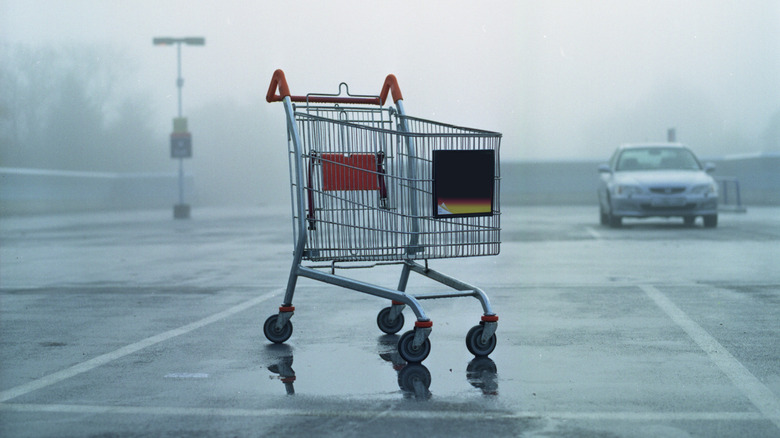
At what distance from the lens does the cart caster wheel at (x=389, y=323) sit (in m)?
6.30

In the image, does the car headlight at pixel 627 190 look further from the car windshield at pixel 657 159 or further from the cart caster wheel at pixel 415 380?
the cart caster wheel at pixel 415 380

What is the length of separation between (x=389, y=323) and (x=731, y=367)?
206 cm

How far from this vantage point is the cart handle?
5801 mm

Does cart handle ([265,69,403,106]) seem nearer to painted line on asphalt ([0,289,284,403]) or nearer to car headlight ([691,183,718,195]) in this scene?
painted line on asphalt ([0,289,284,403])

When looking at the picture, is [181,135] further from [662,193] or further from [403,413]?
[403,413]

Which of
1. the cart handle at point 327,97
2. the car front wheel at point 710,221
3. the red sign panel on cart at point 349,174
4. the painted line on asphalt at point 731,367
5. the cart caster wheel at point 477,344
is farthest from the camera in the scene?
the car front wheel at point 710,221

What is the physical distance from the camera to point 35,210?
114 feet

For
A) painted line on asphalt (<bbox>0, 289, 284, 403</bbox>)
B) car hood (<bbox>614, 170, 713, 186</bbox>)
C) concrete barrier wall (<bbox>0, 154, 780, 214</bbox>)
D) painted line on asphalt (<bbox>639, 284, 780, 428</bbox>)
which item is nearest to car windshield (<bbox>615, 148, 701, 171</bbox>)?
car hood (<bbox>614, 170, 713, 186</bbox>)

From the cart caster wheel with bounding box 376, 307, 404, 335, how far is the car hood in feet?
39.9

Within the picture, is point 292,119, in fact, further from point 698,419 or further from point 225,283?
point 225,283

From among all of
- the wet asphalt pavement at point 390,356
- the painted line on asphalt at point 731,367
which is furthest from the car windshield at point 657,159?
the painted line on asphalt at point 731,367

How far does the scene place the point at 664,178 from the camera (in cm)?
1786

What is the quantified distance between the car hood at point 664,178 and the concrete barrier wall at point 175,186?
46.1ft

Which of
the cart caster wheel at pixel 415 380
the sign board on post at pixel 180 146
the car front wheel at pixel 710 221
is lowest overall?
the cart caster wheel at pixel 415 380
